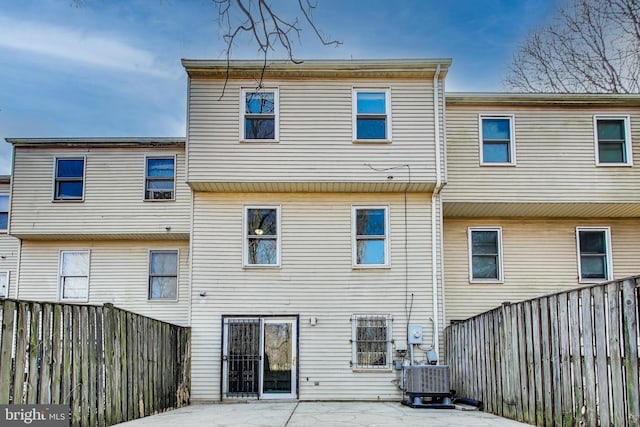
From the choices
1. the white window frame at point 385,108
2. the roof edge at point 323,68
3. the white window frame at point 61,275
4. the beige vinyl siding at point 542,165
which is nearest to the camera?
the roof edge at point 323,68

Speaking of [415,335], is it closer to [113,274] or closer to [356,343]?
[356,343]

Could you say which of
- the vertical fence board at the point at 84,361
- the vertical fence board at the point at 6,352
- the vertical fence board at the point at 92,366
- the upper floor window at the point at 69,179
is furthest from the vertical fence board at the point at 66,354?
the upper floor window at the point at 69,179

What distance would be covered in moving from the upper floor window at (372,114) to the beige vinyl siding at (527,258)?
116 inches

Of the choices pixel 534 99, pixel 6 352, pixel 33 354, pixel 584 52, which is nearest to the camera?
pixel 6 352

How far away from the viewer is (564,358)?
6492 millimetres

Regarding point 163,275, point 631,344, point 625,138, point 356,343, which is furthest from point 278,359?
point 625,138

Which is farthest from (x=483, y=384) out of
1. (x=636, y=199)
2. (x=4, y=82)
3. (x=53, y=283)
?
(x=53, y=283)

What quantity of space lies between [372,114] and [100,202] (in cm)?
694

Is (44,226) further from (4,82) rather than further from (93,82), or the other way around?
(4,82)

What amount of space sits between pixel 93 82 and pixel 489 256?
1024 cm

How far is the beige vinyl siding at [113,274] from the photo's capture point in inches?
552

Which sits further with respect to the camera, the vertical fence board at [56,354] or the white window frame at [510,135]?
the white window frame at [510,135]

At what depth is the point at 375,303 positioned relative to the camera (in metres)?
11.8

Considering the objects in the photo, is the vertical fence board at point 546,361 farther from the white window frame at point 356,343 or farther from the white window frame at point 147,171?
the white window frame at point 147,171
